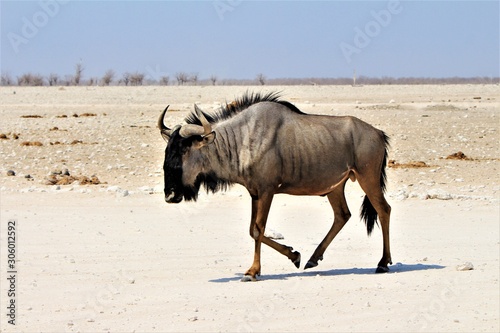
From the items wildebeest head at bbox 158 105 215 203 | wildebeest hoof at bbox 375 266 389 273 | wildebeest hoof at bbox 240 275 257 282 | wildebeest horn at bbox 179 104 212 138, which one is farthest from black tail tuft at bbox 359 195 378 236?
wildebeest horn at bbox 179 104 212 138

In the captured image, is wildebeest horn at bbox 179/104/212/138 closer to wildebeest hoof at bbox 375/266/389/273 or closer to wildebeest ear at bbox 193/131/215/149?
wildebeest ear at bbox 193/131/215/149

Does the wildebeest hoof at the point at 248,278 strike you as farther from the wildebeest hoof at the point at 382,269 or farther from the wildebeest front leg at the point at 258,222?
the wildebeest hoof at the point at 382,269

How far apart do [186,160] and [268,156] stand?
89 cm

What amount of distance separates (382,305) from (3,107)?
105ft

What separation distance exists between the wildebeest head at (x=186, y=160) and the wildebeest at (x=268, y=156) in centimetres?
1

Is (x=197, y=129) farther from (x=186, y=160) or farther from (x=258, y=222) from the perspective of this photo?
(x=258, y=222)

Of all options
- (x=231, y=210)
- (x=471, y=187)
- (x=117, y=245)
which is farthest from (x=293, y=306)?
(x=471, y=187)

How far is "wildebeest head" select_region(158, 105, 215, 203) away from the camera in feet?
36.1

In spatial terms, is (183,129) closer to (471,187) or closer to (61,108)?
(471,187)

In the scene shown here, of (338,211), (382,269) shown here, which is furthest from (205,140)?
(382,269)

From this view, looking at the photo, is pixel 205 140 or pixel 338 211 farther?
pixel 338 211

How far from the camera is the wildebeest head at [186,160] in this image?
11008 millimetres

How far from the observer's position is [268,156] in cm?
1109

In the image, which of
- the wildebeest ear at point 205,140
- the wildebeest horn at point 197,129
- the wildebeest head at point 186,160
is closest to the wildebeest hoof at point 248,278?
the wildebeest head at point 186,160
